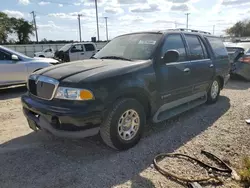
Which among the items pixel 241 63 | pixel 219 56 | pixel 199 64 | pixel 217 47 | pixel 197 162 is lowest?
pixel 197 162

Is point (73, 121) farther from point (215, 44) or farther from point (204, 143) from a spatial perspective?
point (215, 44)

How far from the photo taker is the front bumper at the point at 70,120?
10.2 feet

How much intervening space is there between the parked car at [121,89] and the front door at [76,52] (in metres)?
12.0

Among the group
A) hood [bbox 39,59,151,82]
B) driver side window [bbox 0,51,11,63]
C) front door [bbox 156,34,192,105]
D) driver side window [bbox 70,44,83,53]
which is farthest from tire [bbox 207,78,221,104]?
driver side window [bbox 70,44,83,53]

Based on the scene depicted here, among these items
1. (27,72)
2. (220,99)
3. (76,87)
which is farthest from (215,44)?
(27,72)

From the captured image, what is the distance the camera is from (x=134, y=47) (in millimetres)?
4359

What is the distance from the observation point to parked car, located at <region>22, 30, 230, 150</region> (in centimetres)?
317

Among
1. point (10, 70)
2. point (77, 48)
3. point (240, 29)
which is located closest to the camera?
point (10, 70)

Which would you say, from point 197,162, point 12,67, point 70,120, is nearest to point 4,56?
point 12,67

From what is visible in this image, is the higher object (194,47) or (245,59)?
(194,47)

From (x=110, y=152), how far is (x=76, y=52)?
45.5ft

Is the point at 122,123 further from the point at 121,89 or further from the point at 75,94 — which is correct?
the point at 75,94

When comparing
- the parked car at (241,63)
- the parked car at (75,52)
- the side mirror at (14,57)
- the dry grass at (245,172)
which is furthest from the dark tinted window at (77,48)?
the dry grass at (245,172)

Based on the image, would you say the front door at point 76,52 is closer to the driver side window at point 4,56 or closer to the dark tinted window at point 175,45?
the driver side window at point 4,56
